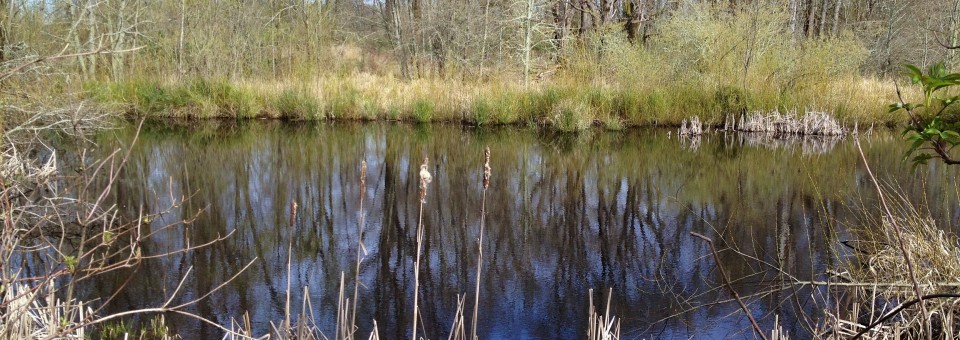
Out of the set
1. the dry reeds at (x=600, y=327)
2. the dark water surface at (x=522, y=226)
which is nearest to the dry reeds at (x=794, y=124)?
the dark water surface at (x=522, y=226)

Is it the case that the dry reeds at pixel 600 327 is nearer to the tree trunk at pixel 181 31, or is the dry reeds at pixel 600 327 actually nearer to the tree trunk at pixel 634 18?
the tree trunk at pixel 181 31

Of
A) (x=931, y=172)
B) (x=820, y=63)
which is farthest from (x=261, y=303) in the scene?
(x=820, y=63)

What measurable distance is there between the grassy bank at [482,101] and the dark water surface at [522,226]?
1617mm

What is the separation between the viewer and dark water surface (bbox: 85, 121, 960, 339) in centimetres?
390

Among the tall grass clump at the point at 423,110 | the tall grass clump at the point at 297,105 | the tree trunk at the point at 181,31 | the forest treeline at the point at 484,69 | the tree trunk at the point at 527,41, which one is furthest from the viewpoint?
the tree trunk at the point at 181,31

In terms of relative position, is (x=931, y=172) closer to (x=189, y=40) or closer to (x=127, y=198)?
(x=127, y=198)

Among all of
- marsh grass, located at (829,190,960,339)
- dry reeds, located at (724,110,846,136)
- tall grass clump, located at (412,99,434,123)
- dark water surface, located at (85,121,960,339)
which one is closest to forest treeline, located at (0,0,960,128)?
tall grass clump, located at (412,99,434,123)

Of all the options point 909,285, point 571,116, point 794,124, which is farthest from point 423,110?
point 909,285

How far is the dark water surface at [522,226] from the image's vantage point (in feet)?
12.8

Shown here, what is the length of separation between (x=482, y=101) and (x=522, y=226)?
7.41 m

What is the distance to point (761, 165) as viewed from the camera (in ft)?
29.4

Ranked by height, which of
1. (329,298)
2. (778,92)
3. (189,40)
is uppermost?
(189,40)

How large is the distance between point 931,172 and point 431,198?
5.03 m

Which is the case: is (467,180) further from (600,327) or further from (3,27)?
(600,327)
